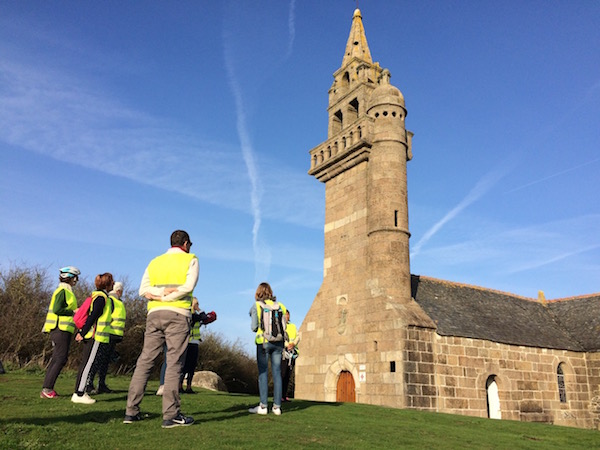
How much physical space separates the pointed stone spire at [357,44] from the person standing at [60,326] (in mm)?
19395

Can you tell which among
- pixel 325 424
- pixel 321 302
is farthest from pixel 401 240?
pixel 325 424

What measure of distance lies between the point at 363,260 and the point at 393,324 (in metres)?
3.33

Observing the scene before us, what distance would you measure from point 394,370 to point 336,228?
722cm

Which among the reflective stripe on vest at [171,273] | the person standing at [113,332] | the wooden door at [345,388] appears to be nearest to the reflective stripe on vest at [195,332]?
the person standing at [113,332]

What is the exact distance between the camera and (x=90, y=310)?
756 cm

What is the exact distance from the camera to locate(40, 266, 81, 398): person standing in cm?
738

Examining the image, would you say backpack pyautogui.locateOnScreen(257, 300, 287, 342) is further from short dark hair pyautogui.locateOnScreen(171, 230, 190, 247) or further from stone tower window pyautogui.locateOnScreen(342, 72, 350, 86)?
stone tower window pyautogui.locateOnScreen(342, 72, 350, 86)

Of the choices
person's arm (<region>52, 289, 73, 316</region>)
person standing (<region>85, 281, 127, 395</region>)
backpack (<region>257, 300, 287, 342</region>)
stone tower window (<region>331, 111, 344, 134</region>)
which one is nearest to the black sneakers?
backpack (<region>257, 300, 287, 342</region>)

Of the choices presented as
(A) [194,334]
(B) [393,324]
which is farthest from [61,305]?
(B) [393,324]

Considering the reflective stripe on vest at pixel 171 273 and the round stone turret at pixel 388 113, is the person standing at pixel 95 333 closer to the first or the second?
the reflective stripe on vest at pixel 171 273

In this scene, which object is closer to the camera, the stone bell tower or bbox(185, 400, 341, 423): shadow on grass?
bbox(185, 400, 341, 423): shadow on grass

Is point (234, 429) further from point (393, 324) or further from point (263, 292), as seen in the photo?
point (393, 324)

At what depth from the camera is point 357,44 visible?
24.2 meters

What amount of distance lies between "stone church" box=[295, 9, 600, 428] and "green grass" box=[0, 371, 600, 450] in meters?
6.35
